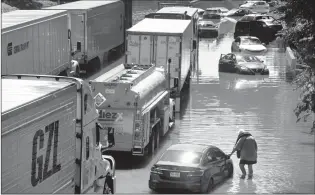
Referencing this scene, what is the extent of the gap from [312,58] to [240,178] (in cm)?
429

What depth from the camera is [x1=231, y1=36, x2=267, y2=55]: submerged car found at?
54.3 metres

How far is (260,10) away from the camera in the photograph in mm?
87875

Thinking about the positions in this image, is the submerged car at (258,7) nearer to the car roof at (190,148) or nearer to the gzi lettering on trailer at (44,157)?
the car roof at (190,148)

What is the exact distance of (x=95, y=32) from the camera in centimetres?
4409

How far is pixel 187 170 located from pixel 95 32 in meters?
24.3

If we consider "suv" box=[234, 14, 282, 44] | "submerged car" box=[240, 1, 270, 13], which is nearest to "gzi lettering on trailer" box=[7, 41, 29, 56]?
"suv" box=[234, 14, 282, 44]

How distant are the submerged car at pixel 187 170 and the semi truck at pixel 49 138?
3.67 m

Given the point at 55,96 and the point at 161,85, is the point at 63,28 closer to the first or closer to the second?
the point at 161,85

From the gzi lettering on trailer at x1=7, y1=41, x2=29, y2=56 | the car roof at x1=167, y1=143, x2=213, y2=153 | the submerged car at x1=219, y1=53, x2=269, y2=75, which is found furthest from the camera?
the submerged car at x1=219, y1=53, x2=269, y2=75

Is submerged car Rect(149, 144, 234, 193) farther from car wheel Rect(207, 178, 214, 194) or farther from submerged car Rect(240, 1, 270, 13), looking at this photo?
submerged car Rect(240, 1, 270, 13)

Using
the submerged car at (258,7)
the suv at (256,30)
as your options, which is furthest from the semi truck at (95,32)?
the submerged car at (258,7)

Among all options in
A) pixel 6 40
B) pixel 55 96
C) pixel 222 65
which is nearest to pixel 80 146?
pixel 55 96

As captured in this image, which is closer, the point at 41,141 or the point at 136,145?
the point at 41,141

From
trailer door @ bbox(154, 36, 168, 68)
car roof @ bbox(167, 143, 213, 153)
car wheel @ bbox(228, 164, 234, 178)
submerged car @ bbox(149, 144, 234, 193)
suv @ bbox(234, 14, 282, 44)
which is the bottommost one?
suv @ bbox(234, 14, 282, 44)
